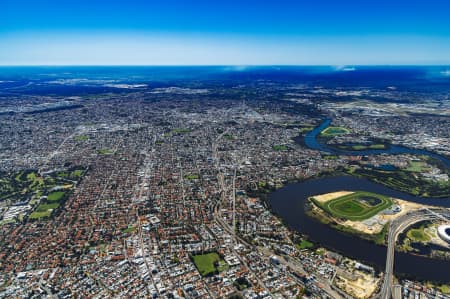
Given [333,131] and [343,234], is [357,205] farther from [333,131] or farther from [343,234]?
[333,131]

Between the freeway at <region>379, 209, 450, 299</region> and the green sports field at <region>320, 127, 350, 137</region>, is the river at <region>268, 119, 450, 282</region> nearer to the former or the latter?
the freeway at <region>379, 209, 450, 299</region>

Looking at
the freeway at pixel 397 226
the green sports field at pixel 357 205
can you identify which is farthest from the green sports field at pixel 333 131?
the freeway at pixel 397 226

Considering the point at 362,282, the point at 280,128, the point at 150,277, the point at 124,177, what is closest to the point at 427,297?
the point at 362,282

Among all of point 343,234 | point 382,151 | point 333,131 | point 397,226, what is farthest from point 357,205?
point 333,131

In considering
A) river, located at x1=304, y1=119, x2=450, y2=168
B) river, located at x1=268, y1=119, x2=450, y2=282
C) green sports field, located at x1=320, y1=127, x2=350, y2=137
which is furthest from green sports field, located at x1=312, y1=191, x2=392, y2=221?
green sports field, located at x1=320, y1=127, x2=350, y2=137

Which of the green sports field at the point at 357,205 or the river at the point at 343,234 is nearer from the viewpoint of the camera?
the river at the point at 343,234

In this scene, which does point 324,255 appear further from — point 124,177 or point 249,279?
point 124,177

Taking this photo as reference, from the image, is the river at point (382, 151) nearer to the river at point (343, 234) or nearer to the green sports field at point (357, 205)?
the river at point (343, 234)

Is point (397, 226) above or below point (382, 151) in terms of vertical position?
below
